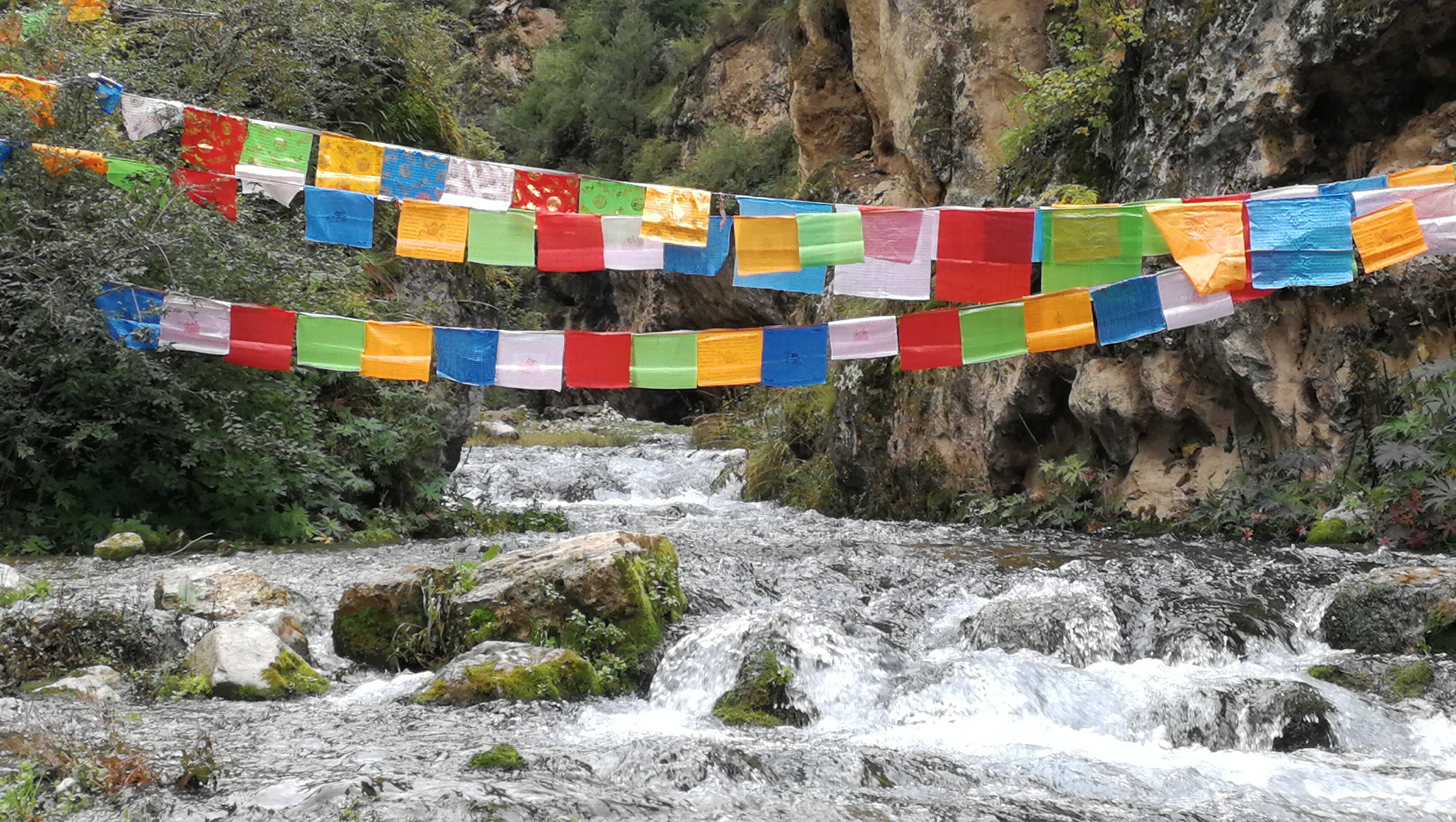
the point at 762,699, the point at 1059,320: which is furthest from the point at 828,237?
the point at 762,699

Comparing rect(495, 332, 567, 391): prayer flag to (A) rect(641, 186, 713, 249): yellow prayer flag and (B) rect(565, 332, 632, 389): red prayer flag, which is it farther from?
(A) rect(641, 186, 713, 249): yellow prayer flag

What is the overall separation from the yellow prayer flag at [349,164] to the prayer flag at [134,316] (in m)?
1.69

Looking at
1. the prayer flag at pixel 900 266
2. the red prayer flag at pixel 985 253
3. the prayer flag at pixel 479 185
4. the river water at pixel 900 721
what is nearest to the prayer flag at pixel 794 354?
the prayer flag at pixel 900 266

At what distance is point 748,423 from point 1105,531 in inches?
335

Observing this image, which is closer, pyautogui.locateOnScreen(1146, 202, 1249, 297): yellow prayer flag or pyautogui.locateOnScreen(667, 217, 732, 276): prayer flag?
pyautogui.locateOnScreen(1146, 202, 1249, 297): yellow prayer flag

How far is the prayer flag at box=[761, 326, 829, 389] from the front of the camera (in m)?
8.96

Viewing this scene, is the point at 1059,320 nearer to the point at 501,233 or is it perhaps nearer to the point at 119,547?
the point at 501,233

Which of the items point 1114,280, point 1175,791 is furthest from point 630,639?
point 1114,280

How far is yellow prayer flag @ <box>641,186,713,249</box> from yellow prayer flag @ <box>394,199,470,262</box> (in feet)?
4.96

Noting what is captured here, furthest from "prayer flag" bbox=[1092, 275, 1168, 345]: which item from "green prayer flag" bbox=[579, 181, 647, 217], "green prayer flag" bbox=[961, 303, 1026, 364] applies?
"green prayer flag" bbox=[579, 181, 647, 217]

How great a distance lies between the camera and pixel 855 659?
19.4 feet

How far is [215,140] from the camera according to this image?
8.95 metres

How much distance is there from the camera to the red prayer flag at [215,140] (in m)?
8.91

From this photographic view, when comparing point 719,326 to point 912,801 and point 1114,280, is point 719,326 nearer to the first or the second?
point 1114,280
